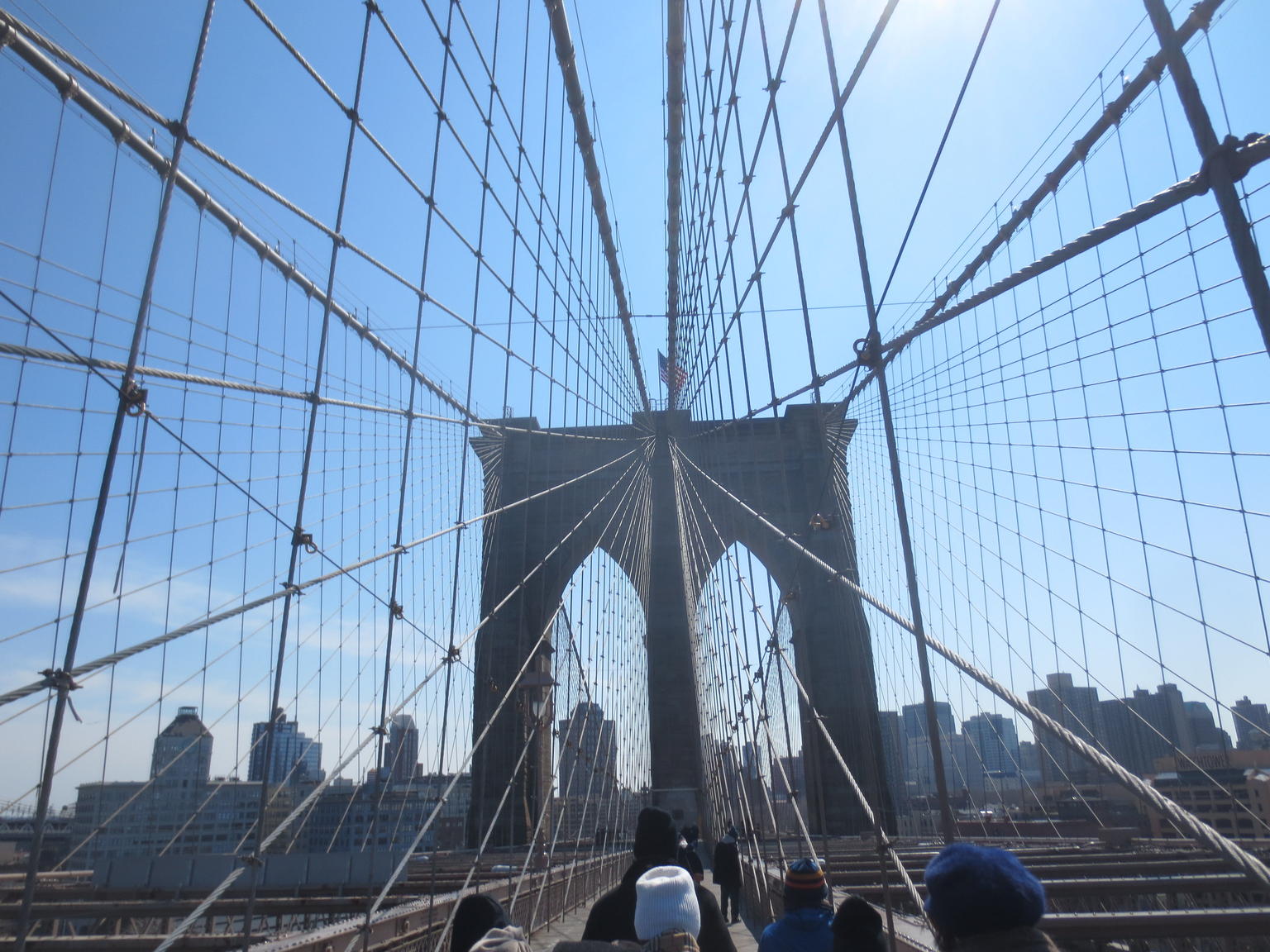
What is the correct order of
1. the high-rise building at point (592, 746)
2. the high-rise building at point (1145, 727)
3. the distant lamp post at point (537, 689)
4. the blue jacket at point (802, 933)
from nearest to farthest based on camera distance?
1. the blue jacket at point (802, 933)
2. the high-rise building at point (1145, 727)
3. the distant lamp post at point (537, 689)
4. the high-rise building at point (592, 746)

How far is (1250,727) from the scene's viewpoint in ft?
12.6

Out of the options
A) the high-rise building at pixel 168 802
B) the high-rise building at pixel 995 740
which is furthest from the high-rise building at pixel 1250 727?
the high-rise building at pixel 168 802

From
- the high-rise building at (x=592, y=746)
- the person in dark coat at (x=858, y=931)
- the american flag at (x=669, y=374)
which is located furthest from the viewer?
the american flag at (x=669, y=374)

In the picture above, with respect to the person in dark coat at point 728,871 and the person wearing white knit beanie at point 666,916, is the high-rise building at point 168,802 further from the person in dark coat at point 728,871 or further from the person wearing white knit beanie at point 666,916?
the person in dark coat at point 728,871

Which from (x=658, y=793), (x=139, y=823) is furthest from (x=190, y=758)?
(x=658, y=793)

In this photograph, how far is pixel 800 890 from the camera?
2039 millimetres

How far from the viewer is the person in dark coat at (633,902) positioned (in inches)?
81.8

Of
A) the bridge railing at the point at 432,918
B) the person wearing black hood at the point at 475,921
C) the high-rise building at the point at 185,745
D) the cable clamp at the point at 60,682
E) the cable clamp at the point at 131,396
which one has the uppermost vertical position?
the cable clamp at the point at 131,396

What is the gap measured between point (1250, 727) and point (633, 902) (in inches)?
116

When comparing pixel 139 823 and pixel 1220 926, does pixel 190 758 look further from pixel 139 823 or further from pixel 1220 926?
pixel 1220 926

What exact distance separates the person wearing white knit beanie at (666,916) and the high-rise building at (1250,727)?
3.11 meters

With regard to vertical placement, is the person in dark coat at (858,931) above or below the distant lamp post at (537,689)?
below

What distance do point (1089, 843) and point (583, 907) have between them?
4324mm

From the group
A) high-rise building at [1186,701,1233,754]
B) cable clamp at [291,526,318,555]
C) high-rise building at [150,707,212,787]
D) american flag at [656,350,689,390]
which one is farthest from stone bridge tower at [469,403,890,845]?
cable clamp at [291,526,318,555]
